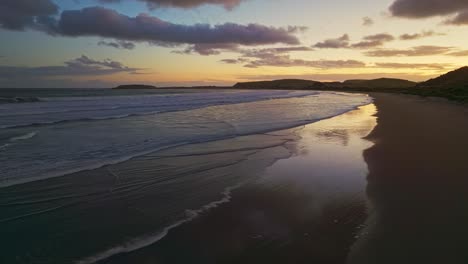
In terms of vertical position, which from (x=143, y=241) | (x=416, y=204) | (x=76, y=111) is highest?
(x=76, y=111)

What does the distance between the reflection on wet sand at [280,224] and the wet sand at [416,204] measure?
0.25 m

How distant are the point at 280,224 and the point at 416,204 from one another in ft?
7.90

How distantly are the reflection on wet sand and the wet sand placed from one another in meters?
0.25

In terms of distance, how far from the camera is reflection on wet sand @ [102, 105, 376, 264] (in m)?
4.48

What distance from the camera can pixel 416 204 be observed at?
619 centimetres

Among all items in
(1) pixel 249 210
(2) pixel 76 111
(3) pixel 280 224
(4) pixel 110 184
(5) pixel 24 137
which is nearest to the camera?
(3) pixel 280 224

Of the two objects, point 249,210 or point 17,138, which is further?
point 17,138

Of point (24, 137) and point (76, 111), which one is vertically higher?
point (76, 111)

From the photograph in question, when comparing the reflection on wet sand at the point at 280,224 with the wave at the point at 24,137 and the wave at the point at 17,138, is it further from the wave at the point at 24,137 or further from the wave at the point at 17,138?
the wave at the point at 24,137

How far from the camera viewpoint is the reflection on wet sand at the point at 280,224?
4.48 m

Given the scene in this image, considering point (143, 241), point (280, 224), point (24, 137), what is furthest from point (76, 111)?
point (280, 224)

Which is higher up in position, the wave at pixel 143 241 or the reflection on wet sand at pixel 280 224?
the reflection on wet sand at pixel 280 224

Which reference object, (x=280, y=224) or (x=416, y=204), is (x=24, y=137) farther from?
(x=416, y=204)

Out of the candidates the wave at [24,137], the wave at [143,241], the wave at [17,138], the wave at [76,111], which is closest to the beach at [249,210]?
the wave at [143,241]
